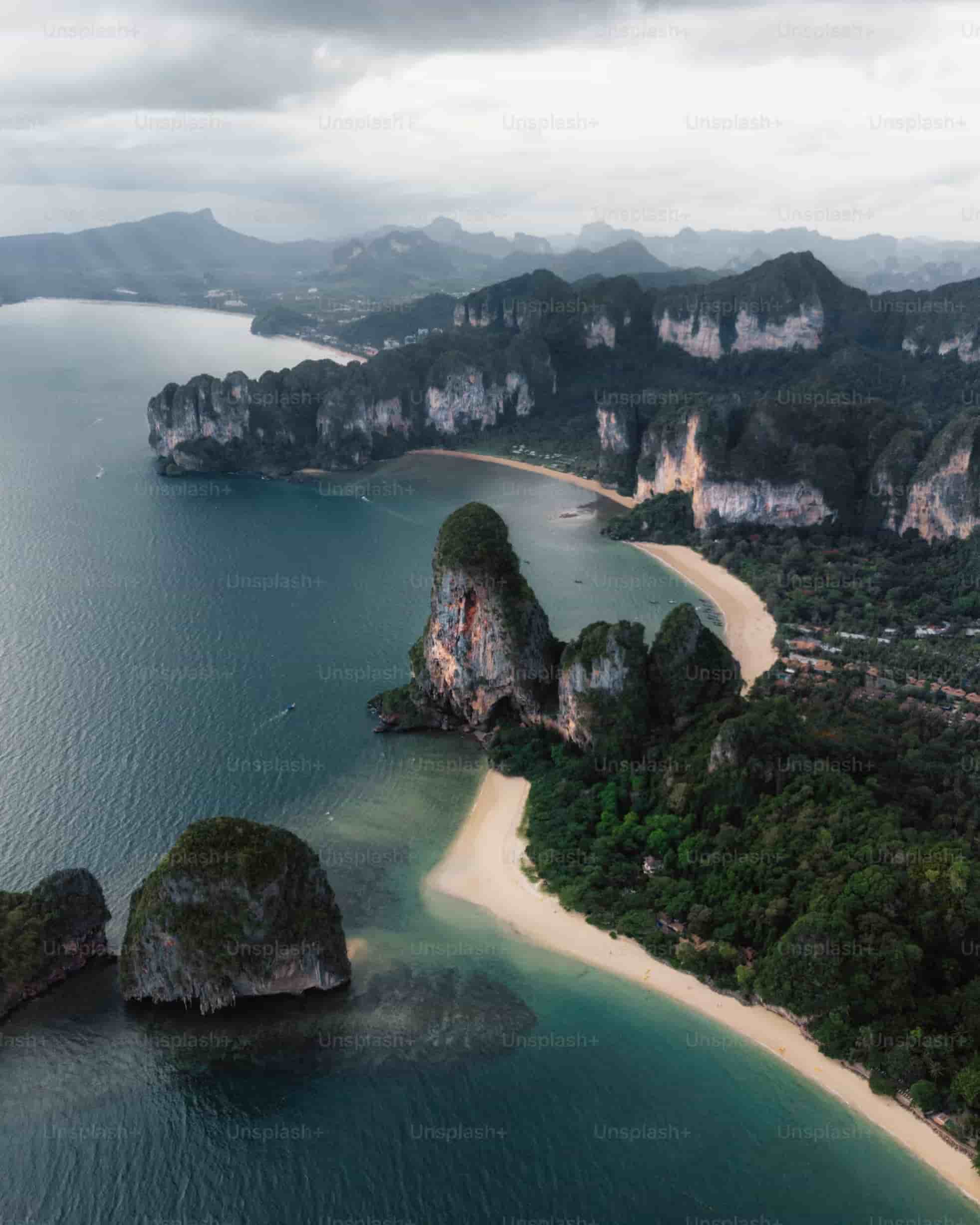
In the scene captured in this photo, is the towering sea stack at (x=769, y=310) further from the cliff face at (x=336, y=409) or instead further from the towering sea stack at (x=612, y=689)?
the towering sea stack at (x=612, y=689)

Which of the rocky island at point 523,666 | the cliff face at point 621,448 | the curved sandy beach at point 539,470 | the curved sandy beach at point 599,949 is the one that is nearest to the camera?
the curved sandy beach at point 599,949

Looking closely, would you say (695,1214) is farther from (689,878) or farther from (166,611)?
(166,611)

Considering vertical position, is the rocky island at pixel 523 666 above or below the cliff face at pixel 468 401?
below

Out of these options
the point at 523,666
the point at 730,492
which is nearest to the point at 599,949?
the point at 523,666

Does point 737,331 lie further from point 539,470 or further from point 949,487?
point 949,487

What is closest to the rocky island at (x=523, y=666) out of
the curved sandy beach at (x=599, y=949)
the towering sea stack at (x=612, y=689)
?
the towering sea stack at (x=612, y=689)

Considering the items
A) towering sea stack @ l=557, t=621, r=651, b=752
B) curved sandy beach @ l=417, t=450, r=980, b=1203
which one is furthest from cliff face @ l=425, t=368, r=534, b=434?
towering sea stack @ l=557, t=621, r=651, b=752
